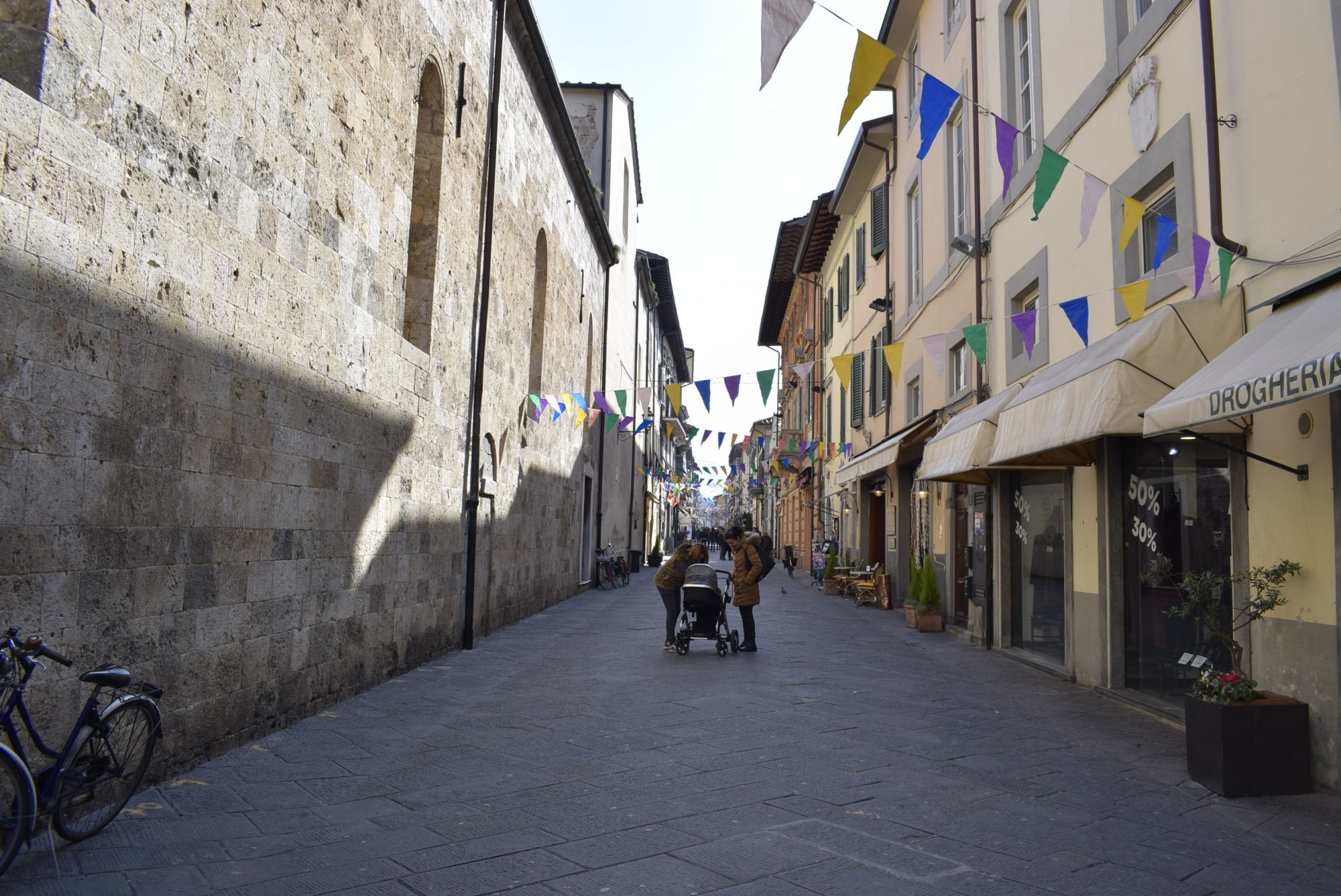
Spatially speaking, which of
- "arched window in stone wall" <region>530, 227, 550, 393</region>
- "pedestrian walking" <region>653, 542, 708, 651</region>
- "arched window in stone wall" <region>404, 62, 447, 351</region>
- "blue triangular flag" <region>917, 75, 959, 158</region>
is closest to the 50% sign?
"blue triangular flag" <region>917, 75, 959, 158</region>

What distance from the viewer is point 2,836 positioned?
3506mm

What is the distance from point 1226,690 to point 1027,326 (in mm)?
4709

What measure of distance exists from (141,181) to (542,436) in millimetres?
10701

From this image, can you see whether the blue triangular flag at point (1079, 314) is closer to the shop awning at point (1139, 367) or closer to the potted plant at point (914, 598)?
the shop awning at point (1139, 367)

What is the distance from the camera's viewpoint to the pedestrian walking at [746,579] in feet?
34.0

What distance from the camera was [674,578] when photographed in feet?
33.9

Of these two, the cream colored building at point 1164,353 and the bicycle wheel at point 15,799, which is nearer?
the bicycle wheel at point 15,799

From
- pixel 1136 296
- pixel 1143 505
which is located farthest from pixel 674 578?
Answer: pixel 1136 296

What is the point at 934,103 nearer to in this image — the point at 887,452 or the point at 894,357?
the point at 894,357

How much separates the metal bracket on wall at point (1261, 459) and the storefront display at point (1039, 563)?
10.4 ft

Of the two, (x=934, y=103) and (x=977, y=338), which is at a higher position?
(x=934, y=103)

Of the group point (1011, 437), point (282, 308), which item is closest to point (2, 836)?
point (282, 308)

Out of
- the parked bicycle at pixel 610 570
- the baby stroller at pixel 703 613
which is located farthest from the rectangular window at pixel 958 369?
the parked bicycle at pixel 610 570

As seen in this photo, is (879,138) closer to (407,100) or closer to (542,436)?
(542,436)
